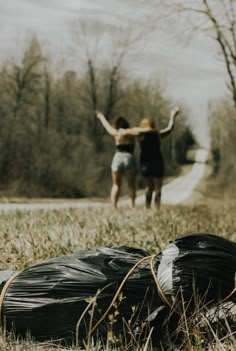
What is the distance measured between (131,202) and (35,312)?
7.70 metres

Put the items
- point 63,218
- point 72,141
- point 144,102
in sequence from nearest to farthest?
point 63,218 < point 72,141 < point 144,102

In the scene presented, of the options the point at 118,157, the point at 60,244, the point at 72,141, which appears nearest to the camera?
the point at 60,244

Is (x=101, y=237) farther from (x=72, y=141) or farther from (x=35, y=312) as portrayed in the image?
(x=72, y=141)

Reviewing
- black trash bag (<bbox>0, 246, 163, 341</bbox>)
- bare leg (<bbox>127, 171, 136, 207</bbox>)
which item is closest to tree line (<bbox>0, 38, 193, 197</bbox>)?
bare leg (<bbox>127, 171, 136, 207</bbox>)

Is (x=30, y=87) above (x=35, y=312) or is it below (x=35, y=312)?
above

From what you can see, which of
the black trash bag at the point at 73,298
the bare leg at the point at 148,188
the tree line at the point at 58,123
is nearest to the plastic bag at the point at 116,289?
the black trash bag at the point at 73,298

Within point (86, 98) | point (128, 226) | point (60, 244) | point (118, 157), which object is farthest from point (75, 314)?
point (86, 98)

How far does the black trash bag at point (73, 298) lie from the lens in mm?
3416

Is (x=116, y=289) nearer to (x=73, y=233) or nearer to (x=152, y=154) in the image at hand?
(x=73, y=233)

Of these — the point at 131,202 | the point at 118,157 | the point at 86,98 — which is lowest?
the point at 131,202

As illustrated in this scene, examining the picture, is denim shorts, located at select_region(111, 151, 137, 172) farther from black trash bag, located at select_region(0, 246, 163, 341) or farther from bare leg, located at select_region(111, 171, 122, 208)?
black trash bag, located at select_region(0, 246, 163, 341)

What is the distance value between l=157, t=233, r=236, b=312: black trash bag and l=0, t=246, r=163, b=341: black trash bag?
123 millimetres

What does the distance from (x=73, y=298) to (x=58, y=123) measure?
39371 millimetres

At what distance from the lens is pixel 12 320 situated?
11.6 ft
